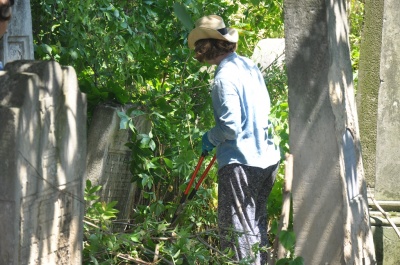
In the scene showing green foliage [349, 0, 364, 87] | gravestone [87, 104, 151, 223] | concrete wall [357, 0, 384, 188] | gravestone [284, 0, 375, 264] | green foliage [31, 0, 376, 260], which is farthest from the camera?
green foliage [349, 0, 364, 87]

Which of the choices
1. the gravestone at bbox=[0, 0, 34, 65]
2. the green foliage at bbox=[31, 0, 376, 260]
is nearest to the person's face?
the gravestone at bbox=[0, 0, 34, 65]

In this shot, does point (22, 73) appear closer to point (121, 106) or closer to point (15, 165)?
point (15, 165)

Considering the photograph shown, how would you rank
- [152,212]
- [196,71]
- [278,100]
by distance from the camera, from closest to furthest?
[152,212], [196,71], [278,100]

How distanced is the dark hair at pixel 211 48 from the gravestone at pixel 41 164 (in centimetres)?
195

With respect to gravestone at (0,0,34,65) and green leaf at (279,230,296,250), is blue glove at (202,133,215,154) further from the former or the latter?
green leaf at (279,230,296,250)

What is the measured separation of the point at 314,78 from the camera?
550cm

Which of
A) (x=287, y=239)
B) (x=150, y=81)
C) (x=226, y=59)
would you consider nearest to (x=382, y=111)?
(x=226, y=59)

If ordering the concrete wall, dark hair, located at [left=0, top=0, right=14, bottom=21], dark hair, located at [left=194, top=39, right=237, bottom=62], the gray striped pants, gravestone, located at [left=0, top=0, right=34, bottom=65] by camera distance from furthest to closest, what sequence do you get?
the concrete wall
dark hair, located at [left=194, top=39, right=237, bottom=62]
the gray striped pants
gravestone, located at [left=0, top=0, right=34, bottom=65]
dark hair, located at [left=0, top=0, right=14, bottom=21]

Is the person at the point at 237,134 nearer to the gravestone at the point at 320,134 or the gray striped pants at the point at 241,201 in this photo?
the gray striped pants at the point at 241,201

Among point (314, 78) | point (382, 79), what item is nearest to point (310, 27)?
point (314, 78)

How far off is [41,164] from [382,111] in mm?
3352

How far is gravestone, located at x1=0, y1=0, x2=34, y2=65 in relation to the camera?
5668 mm

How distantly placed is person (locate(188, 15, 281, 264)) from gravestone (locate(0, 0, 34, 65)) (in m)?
1.06

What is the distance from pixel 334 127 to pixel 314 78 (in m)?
0.30
